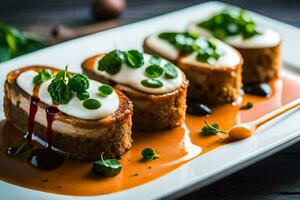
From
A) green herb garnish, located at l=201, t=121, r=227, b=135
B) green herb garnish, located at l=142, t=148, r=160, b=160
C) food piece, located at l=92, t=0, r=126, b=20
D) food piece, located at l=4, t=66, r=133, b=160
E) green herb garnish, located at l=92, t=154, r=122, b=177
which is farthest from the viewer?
food piece, located at l=92, t=0, r=126, b=20

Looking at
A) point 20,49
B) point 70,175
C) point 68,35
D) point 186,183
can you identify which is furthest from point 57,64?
point 186,183

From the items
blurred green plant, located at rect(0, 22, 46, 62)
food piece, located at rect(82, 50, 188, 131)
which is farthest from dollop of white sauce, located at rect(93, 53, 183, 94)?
blurred green plant, located at rect(0, 22, 46, 62)

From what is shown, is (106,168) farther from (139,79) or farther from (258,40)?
(258,40)

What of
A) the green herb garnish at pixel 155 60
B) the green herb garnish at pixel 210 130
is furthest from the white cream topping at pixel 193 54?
the green herb garnish at pixel 210 130

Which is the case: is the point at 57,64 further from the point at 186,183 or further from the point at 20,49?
the point at 186,183

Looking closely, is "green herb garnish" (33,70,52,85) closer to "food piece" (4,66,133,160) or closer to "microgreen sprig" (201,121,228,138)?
"food piece" (4,66,133,160)
